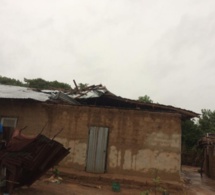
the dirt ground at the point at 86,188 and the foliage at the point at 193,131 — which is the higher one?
the foliage at the point at 193,131

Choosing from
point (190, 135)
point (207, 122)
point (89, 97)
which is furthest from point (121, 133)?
point (207, 122)

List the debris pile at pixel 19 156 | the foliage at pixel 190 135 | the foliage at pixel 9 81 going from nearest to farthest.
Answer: the debris pile at pixel 19 156, the foliage at pixel 190 135, the foliage at pixel 9 81

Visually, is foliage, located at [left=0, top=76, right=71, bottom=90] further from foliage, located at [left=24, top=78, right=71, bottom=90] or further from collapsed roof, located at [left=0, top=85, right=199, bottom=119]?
collapsed roof, located at [left=0, top=85, right=199, bottom=119]

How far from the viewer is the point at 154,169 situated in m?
11.5

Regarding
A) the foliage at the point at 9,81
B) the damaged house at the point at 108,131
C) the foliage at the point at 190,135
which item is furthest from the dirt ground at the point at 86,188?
the foliage at the point at 9,81

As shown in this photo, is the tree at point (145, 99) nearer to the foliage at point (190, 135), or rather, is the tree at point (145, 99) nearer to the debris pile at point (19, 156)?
the foliage at point (190, 135)

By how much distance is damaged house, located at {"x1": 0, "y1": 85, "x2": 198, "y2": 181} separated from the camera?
11594 mm

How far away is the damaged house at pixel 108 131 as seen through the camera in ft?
38.0

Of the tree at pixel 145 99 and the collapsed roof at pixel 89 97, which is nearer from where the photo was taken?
the collapsed roof at pixel 89 97

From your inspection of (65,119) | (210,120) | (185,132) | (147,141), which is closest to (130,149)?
(147,141)

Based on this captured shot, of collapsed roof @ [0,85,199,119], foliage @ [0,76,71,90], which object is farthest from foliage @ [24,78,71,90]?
collapsed roof @ [0,85,199,119]

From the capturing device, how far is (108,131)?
12148mm

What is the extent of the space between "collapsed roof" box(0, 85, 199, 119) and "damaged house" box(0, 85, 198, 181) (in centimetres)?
7

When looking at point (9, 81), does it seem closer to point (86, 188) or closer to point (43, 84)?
point (43, 84)
